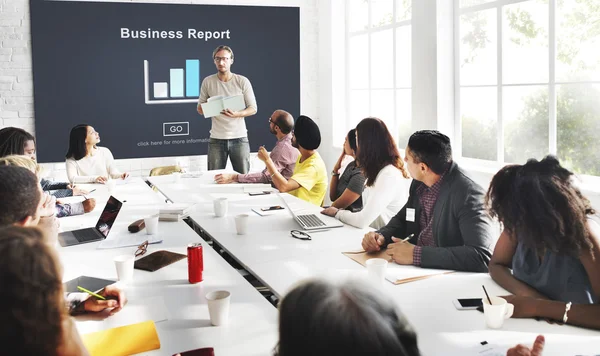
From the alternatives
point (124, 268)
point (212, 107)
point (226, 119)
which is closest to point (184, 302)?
point (124, 268)

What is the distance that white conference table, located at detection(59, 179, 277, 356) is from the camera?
1.79 m

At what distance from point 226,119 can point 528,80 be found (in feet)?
10.6

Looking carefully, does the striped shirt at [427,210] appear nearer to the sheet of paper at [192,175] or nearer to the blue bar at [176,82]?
the sheet of paper at [192,175]

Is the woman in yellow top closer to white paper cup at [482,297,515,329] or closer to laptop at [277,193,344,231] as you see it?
laptop at [277,193,344,231]

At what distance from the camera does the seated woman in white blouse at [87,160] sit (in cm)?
516

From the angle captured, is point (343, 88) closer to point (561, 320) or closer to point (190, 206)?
point (190, 206)

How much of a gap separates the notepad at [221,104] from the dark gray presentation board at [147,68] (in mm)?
797

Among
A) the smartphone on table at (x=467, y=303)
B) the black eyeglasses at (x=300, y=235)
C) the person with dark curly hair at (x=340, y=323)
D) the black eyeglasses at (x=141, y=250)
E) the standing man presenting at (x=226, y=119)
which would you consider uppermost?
the standing man presenting at (x=226, y=119)

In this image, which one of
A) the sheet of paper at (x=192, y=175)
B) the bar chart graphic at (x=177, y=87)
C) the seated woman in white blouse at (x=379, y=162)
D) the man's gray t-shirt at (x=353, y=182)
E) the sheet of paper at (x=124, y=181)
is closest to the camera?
the seated woman in white blouse at (x=379, y=162)

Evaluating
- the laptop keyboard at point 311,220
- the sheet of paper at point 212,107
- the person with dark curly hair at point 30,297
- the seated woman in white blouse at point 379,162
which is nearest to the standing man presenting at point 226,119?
the sheet of paper at point 212,107

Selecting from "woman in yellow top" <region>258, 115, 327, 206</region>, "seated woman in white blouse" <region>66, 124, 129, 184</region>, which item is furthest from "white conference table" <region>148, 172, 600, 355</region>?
"seated woman in white blouse" <region>66, 124, 129, 184</region>

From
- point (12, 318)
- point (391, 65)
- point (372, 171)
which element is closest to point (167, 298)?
point (12, 318)

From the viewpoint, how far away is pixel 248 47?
7.12 meters

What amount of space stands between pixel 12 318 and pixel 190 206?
2979 mm
